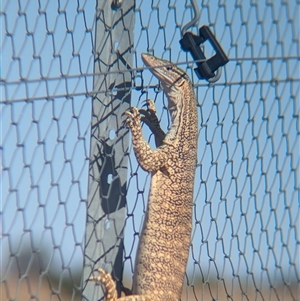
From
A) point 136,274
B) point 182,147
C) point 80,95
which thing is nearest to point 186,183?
point 182,147

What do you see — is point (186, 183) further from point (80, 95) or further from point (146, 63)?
point (80, 95)

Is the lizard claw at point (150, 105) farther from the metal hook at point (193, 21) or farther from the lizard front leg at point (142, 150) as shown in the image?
the metal hook at point (193, 21)

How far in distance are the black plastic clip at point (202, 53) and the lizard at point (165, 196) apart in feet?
0.42

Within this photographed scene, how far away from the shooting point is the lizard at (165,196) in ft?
11.7

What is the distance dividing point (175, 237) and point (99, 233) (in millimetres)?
479

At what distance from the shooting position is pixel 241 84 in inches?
162

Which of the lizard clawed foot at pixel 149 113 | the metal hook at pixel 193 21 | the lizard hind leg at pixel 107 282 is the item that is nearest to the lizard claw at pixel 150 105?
the lizard clawed foot at pixel 149 113

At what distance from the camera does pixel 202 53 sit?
3709 millimetres

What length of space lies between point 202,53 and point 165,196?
2.19ft

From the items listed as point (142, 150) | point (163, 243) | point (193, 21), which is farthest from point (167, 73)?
point (163, 243)

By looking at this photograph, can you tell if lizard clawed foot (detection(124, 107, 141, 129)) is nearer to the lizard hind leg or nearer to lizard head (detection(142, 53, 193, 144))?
lizard head (detection(142, 53, 193, 144))

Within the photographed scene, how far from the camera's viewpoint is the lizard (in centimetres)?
356

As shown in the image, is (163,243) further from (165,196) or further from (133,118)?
(133,118)

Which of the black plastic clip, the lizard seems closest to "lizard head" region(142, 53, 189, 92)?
the lizard
